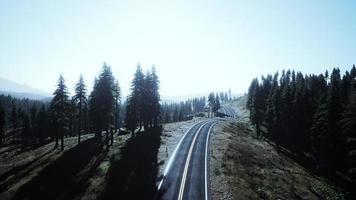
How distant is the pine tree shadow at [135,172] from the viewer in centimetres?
2798

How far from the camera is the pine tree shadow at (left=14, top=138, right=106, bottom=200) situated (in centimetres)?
2992

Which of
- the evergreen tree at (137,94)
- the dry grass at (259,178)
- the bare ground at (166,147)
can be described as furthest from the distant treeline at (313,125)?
the evergreen tree at (137,94)

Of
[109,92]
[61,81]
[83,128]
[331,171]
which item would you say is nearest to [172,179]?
[109,92]

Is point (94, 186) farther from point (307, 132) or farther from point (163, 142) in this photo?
point (307, 132)

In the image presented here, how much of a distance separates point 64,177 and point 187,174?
53.3 feet

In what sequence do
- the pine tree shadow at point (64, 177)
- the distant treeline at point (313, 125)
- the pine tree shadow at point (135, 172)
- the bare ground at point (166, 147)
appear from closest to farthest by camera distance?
Answer: the pine tree shadow at point (135, 172) < the pine tree shadow at point (64, 177) < the bare ground at point (166, 147) < the distant treeline at point (313, 125)

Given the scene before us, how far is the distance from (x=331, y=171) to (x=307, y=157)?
10.4m

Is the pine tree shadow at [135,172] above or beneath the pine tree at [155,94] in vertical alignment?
beneath

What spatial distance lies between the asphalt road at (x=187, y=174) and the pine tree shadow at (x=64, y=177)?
9.59 meters

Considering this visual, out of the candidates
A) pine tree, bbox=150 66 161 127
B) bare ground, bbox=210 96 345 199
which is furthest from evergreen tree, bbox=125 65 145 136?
bare ground, bbox=210 96 345 199

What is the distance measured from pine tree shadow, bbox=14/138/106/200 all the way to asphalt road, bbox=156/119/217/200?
9.59 metres

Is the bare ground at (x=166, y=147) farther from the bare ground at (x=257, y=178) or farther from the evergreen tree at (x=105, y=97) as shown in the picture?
the evergreen tree at (x=105, y=97)

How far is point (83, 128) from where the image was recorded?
106625 mm

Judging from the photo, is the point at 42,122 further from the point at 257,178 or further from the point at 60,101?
the point at 257,178
